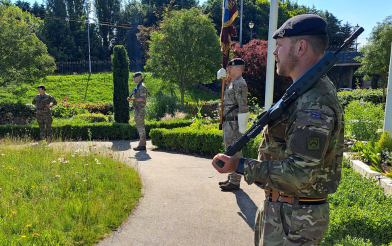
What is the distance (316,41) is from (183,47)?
1995 cm

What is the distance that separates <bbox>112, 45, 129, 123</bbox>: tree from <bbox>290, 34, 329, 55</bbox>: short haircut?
47.7 feet

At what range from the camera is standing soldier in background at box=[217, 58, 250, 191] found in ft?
17.4

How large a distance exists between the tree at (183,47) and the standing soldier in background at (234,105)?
15.5 m

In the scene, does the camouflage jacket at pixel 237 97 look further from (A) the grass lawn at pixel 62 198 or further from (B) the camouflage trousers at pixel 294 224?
(B) the camouflage trousers at pixel 294 224

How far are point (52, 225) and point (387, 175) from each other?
16.0ft

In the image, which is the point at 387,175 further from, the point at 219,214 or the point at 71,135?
the point at 71,135

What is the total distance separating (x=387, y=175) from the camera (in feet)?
14.6

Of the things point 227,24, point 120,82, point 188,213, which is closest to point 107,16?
point 120,82

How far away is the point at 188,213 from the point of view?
15.4 ft

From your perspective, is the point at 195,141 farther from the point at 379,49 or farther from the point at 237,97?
the point at 379,49

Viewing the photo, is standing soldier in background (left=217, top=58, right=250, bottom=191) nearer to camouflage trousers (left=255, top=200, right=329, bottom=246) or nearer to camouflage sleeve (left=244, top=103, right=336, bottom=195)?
camouflage trousers (left=255, top=200, right=329, bottom=246)

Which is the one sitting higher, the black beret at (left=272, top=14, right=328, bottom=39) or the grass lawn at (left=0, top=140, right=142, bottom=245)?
the black beret at (left=272, top=14, right=328, bottom=39)

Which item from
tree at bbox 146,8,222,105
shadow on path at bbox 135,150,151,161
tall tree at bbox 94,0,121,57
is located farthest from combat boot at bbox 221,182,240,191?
tall tree at bbox 94,0,121,57

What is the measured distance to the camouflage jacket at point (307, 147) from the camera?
4.85 ft
